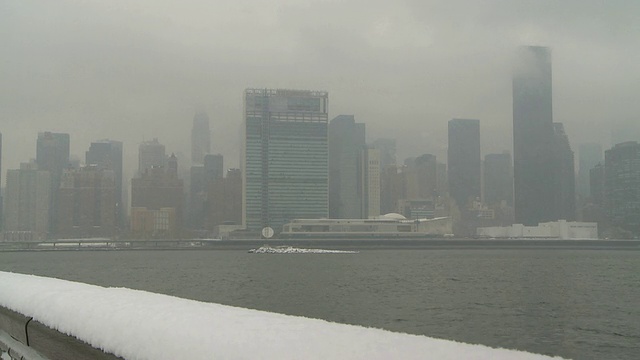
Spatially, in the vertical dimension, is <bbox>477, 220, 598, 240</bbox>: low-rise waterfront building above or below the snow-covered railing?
below

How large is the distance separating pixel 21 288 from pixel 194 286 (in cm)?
6455

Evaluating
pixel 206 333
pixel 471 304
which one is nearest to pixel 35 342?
Result: pixel 206 333

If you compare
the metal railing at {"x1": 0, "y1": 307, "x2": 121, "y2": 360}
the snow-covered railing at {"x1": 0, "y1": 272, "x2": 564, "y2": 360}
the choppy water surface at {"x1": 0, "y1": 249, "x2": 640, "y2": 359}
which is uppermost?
the snow-covered railing at {"x1": 0, "y1": 272, "x2": 564, "y2": 360}

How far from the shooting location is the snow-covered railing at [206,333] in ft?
6.68

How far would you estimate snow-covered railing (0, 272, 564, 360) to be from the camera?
2.04m

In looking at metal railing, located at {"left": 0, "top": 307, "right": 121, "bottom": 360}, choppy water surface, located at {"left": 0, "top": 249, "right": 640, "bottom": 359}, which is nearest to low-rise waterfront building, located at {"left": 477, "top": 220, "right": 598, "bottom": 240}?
choppy water surface, located at {"left": 0, "top": 249, "right": 640, "bottom": 359}

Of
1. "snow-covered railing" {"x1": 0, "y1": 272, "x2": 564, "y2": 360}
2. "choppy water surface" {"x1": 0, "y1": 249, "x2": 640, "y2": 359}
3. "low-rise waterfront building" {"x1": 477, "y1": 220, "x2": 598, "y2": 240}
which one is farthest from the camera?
"low-rise waterfront building" {"x1": 477, "y1": 220, "x2": 598, "y2": 240}

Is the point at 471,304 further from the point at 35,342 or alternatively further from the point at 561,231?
the point at 561,231

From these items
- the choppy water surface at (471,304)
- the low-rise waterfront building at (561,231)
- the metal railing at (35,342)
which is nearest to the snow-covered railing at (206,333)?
the metal railing at (35,342)

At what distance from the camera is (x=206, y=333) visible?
8.14ft

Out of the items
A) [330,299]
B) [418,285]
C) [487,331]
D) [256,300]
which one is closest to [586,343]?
[487,331]

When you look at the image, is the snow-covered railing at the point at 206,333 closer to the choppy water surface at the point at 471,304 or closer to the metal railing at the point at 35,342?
the metal railing at the point at 35,342

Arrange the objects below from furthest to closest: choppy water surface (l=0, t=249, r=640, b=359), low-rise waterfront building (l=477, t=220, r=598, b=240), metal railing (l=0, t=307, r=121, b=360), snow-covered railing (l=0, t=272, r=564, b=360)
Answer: low-rise waterfront building (l=477, t=220, r=598, b=240), choppy water surface (l=0, t=249, r=640, b=359), metal railing (l=0, t=307, r=121, b=360), snow-covered railing (l=0, t=272, r=564, b=360)

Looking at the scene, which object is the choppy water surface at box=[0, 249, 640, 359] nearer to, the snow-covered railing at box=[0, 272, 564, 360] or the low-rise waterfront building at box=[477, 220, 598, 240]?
the snow-covered railing at box=[0, 272, 564, 360]
